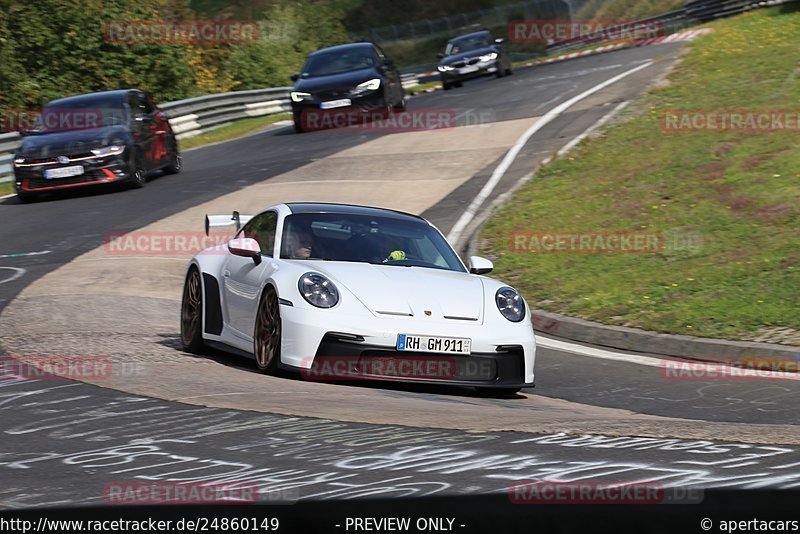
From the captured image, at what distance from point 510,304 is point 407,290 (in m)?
0.80

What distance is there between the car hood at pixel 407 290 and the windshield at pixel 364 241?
281 mm

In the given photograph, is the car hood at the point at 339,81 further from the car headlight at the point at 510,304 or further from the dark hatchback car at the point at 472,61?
the car headlight at the point at 510,304

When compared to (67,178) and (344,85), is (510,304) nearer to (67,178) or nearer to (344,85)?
(67,178)

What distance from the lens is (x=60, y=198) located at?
70.9 feet

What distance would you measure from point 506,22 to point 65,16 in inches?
1660

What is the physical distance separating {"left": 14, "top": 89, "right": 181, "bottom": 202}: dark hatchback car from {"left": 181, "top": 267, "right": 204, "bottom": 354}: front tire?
10548 mm

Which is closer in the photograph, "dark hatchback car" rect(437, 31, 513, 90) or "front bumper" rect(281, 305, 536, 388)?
Answer: "front bumper" rect(281, 305, 536, 388)

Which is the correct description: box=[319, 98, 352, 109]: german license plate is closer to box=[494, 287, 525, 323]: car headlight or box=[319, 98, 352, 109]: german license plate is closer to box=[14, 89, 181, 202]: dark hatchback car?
box=[14, 89, 181, 202]: dark hatchback car

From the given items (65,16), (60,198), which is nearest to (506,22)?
(65,16)

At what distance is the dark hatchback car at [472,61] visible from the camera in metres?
39.7

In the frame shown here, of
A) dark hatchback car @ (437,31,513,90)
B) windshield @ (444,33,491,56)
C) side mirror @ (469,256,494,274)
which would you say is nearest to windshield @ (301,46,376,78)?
dark hatchback car @ (437,31,513,90)

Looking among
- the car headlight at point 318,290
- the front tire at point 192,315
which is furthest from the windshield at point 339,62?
the car headlight at point 318,290

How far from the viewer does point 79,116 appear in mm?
21625

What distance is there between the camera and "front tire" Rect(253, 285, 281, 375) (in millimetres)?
8891
